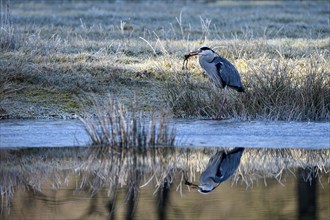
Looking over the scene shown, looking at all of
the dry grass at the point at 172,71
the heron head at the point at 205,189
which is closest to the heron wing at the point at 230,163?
the heron head at the point at 205,189

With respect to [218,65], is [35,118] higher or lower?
lower

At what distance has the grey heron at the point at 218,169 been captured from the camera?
28.7 ft

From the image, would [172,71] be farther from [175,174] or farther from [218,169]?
[175,174]

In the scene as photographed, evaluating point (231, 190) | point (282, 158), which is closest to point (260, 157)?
point (282, 158)

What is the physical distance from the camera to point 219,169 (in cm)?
928

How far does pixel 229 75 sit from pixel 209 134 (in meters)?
1.34

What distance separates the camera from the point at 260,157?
9945 millimetres

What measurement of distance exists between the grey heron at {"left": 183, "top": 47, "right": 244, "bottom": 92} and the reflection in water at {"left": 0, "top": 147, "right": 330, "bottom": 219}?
1.89 m

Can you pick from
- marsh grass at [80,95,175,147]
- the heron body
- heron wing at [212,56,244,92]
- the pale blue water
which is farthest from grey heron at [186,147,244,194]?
heron wing at [212,56,244,92]

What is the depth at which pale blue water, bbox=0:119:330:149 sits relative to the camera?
34.2 feet

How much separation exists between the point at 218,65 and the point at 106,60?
114 inches

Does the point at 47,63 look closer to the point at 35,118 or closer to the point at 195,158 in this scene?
the point at 35,118

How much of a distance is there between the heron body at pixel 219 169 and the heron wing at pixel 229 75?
6.24 feet

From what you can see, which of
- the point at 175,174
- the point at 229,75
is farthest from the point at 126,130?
the point at 229,75
